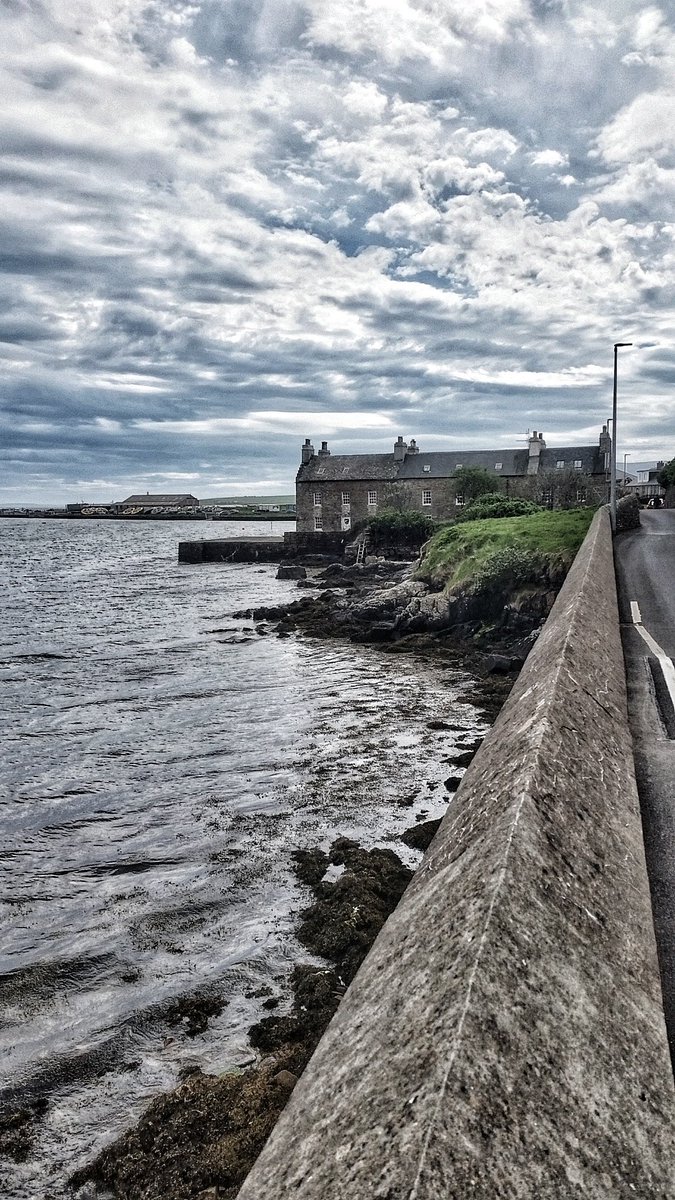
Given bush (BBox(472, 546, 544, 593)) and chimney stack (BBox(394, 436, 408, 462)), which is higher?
chimney stack (BBox(394, 436, 408, 462))

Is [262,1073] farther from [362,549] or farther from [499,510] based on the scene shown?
[362,549]

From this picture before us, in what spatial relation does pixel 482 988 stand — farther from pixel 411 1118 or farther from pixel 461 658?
pixel 461 658

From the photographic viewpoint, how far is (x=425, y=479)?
79.9 metres

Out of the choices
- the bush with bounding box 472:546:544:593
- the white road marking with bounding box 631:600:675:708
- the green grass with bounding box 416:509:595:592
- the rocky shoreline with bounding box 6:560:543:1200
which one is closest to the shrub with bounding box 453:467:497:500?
the green grass with bounding box 416:509:595:592

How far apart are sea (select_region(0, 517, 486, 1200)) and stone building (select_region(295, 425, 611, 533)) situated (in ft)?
178

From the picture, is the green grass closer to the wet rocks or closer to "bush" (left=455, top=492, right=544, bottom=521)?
"bush" (left=455, top=492, right=544, bottom=521)

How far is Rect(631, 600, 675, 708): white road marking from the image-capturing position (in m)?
10.5

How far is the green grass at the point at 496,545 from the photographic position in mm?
28641

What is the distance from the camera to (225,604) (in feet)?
142

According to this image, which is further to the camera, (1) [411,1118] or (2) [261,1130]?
(2) [261,1130]

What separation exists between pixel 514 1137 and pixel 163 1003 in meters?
6.33

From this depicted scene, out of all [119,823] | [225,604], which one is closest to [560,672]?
[119,823]

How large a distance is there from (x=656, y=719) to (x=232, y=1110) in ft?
20.3

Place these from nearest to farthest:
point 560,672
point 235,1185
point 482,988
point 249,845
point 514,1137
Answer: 1. point 514,1137
2. point 482,988
3. point 235,1185
4. point 560,672
5. point 249,845
